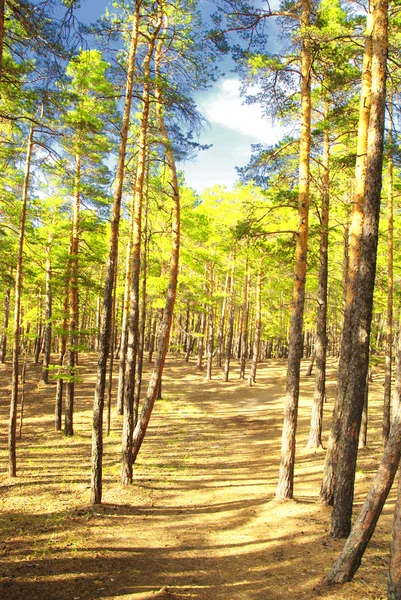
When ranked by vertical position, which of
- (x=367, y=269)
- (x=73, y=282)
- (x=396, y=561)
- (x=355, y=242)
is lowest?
(x=396, y=561)

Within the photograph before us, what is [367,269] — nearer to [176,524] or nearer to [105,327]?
[105,327]

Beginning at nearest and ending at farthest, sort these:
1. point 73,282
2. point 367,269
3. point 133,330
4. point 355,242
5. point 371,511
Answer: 1. point 371,511
2. point 367,269
3. point 355,242
4. point 133,330
5. point 73,282

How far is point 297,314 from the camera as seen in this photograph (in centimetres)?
948

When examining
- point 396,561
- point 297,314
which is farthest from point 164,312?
point 396,561

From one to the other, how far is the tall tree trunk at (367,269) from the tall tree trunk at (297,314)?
7.27 feet

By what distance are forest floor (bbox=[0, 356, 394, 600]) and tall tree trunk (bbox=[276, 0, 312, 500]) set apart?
903mm

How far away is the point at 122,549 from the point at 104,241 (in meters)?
21.2

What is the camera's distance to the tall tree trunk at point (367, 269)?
6816 millimetres

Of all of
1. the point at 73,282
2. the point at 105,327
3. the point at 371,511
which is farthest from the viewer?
the point at 73,282

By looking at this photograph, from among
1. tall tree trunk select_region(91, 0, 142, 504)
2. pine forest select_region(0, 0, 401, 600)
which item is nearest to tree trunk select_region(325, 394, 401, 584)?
pine forest select_region(0, 0, 401, 600)

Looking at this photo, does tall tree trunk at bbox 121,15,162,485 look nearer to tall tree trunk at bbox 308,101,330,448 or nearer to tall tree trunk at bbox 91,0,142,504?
tall tree trunk at bbox 91,0,142,504

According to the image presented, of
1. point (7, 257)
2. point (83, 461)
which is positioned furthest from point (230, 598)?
point (7, 257)

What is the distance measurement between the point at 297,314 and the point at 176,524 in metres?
5.58

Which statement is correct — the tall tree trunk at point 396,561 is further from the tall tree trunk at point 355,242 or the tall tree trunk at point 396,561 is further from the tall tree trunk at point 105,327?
the tall tree trunk at point 105,327
